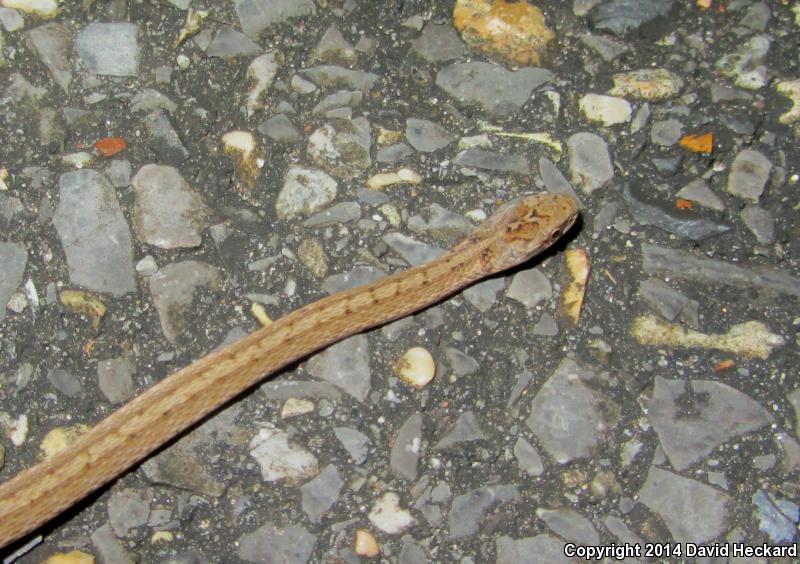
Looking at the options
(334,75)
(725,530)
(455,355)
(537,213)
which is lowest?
(725,530)

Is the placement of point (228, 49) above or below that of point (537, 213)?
above

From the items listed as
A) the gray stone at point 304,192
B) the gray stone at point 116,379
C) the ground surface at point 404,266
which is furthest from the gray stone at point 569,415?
the gray stone at point 116,379

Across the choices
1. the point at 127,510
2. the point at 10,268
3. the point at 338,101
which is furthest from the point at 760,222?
the point at 10,268

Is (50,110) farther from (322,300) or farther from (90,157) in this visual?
(322,300)

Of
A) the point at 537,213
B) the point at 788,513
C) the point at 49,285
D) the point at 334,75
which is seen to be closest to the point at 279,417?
the point at 49,285

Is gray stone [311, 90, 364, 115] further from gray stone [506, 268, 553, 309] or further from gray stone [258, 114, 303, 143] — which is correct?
gray stone [506, 268, 553, 309]

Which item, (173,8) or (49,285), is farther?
(173,8)

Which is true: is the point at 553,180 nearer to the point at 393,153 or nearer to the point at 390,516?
the point at 393,153

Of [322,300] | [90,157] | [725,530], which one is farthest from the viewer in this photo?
[90,157]
